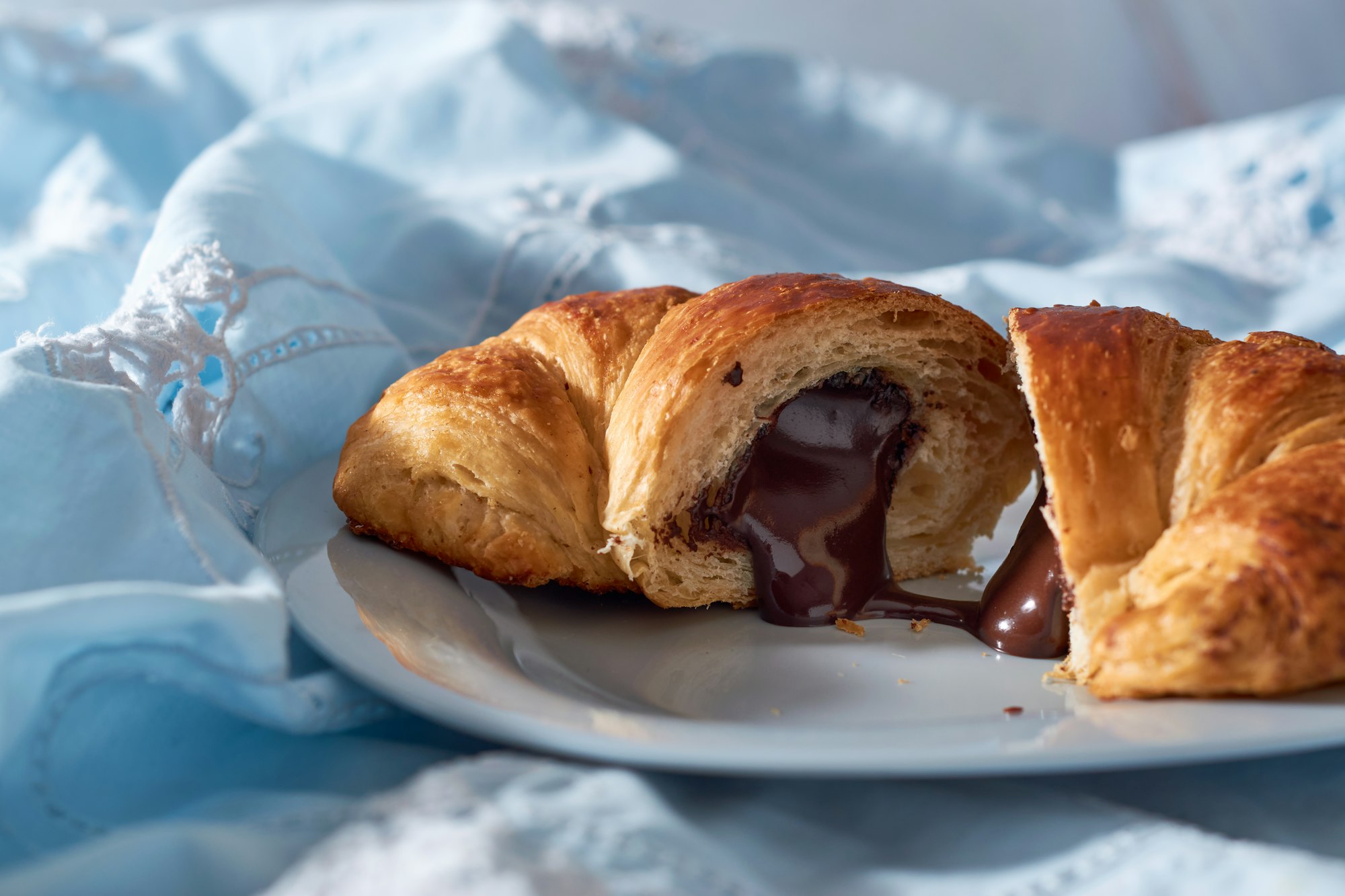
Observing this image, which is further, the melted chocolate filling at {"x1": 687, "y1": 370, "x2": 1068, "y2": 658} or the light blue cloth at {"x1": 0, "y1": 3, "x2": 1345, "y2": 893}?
the melted chocolate filling at {"x1": 687, "y1": 370, "x2": 1068, "y2": 658}

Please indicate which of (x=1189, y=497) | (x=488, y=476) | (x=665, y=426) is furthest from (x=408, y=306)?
(x=1189, y=497)

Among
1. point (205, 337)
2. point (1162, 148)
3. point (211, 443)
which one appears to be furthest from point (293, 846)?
point (1162, 148)

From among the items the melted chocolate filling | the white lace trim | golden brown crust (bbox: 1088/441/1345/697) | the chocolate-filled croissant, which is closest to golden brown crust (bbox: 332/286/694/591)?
the chocolate-filled croissant

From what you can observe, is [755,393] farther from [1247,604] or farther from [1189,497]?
[1247,604]

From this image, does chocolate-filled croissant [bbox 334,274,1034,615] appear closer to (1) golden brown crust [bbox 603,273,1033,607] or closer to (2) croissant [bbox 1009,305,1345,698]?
(1) golden brown crust [bbox 603,273,1033,607]

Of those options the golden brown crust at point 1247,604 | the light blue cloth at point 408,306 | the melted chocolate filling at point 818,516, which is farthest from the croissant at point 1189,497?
the melted chocolate filling at point 818,516

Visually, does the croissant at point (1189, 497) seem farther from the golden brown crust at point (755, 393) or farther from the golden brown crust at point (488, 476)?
the golden brown crust at point (488, 476)
